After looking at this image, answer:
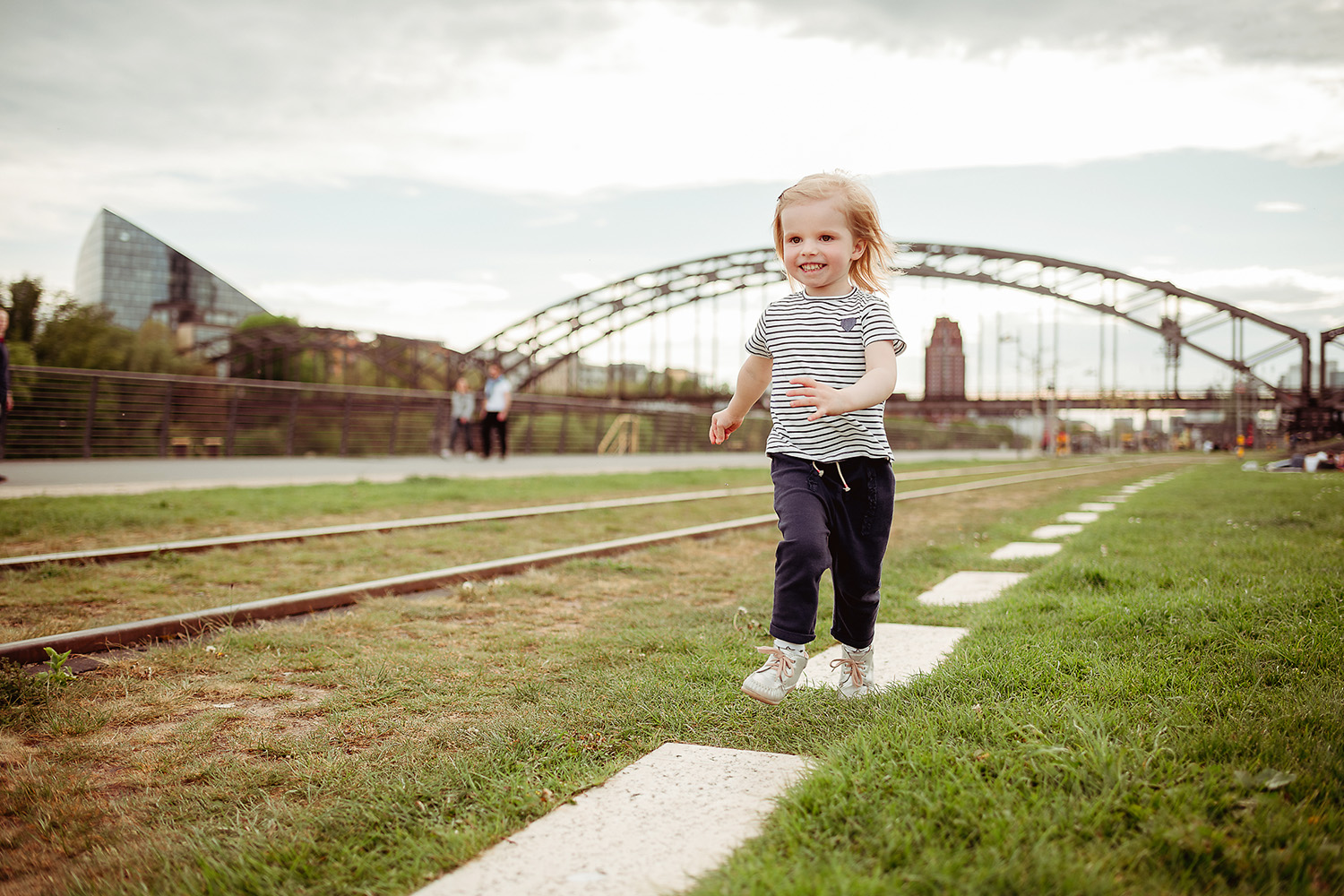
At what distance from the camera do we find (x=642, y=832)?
5.51 feet

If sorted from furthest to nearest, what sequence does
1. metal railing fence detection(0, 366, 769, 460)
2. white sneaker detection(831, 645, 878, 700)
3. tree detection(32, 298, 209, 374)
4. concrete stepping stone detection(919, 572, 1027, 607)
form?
tree detection(32, 298, 209, 374), metal railing fence detection(0, 366, 769, 460), concrete stepping stone detection(919, 572, 1027, 607), white sneaker detection(831, 645, 878, 700)

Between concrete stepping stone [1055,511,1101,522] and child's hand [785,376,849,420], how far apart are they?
670 cm

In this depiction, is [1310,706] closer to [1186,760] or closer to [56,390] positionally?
[1186,760]

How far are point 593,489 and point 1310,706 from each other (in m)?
10.5

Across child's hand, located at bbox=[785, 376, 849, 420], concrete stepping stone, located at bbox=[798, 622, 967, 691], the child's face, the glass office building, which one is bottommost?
concrete stepping stone, located at bbox=[798, 622, 967, 691]

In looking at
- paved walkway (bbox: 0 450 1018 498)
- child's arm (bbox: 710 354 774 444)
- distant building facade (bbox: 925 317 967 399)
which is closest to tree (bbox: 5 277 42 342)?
paved walkway (bbox: 0 450 1018 498)

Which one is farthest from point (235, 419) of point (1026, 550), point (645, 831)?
point (645, 831)

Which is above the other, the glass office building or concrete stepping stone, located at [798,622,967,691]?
the glass office building

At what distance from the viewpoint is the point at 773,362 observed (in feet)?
8.87

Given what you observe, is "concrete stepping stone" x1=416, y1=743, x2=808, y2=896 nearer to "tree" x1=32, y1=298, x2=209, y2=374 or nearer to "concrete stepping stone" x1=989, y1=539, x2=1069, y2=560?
"concrete stepping stone" x1=989, y1=539, x2=1069, y2=560

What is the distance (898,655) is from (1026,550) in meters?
3.46

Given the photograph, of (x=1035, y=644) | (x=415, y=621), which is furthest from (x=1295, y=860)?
(x=415, y=621)

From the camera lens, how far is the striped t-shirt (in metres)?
2.51

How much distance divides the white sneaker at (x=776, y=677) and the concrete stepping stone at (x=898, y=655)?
0.31 meters
